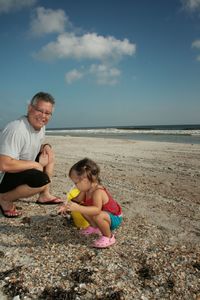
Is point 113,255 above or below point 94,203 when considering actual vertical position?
below

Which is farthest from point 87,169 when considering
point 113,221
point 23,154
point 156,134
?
point 156,134

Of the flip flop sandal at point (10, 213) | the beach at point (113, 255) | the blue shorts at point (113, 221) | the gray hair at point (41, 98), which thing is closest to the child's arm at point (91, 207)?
the blue shorts at point (113, 221)

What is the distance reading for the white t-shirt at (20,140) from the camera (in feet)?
13.4

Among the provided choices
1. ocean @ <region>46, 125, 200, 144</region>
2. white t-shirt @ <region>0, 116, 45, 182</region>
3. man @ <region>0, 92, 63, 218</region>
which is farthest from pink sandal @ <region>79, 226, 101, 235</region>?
ocean @ <region>46, 125, 200, 144</region>

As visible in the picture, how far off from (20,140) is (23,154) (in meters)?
0.30

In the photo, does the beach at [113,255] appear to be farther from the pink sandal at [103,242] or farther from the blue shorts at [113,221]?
the blue shorts at [113,221]

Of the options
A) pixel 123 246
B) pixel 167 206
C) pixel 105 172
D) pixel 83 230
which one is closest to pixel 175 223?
pixel 167 206

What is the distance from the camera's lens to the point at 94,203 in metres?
3.49

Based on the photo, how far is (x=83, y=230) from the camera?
3.99 metres

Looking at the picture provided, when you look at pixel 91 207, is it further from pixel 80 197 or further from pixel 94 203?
pixel 80 197

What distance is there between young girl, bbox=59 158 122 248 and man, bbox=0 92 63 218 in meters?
1.03

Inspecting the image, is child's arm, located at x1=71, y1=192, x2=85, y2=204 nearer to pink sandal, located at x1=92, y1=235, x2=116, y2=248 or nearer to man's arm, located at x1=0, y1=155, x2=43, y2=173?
pink sandal, located at x1=92, y1=235, x2=116, y2=248

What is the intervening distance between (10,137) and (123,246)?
2193mm

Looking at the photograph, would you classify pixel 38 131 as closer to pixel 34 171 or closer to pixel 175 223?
pixel 34 171
